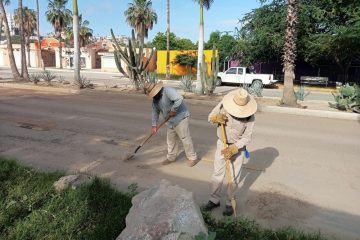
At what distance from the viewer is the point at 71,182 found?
5.62 m

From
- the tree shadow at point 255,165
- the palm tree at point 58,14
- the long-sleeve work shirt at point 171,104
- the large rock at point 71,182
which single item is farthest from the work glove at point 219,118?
the palm tree at point 58,14

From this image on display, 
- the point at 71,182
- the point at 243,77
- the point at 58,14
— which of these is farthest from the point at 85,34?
the point at 71,182

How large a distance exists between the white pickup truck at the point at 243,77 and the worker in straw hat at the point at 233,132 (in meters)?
24.2

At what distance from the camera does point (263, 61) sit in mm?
32500

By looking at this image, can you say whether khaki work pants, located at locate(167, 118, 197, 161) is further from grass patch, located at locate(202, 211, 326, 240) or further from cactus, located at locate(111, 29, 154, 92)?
cactus, located at locate(111, 29, 154, 92)

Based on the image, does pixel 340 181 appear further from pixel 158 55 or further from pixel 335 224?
pixel 158 55

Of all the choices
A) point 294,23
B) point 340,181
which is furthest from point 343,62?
point 340,181

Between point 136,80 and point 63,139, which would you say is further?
point 136,80

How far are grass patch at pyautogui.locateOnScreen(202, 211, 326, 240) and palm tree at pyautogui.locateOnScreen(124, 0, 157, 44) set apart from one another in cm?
4752

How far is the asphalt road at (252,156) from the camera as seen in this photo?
5.34m

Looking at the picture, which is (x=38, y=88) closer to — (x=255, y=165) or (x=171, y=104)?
(x=171, y=104)

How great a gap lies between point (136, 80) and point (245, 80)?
1173 cm

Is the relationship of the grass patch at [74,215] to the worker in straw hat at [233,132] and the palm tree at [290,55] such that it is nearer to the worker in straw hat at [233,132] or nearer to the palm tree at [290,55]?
the worker in straw hat at [233,132]

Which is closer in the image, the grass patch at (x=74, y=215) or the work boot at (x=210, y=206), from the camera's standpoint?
the grass patch at (x=74, y=215)
